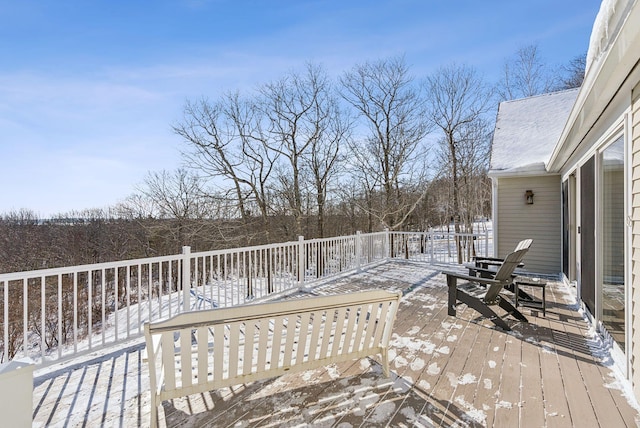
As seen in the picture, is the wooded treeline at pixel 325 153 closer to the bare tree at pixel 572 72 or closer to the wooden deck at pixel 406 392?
the bare tree at pixel 572 72

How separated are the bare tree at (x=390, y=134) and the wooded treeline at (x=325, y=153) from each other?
0.05m

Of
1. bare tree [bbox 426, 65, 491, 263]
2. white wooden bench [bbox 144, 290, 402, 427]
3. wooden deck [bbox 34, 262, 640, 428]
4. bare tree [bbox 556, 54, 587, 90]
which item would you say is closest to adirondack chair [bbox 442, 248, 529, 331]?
wooden deck [bbox 34, 262, 640, 428]

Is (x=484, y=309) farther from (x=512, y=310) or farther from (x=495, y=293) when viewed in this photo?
(x=512, y=310)

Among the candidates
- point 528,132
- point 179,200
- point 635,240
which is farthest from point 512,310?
point 179,200

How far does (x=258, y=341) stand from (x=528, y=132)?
908 cm

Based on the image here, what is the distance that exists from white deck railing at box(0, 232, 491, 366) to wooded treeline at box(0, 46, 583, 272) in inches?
124

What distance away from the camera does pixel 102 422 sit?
2.20 meters

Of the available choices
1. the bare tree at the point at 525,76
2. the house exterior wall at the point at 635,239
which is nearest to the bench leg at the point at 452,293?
the house exterior wall at the point at 635,239

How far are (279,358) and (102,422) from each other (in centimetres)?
122

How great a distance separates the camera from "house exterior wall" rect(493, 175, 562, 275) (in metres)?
7.15

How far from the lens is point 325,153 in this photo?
1498 cm

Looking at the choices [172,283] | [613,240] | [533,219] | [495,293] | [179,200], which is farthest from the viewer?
[179,200]

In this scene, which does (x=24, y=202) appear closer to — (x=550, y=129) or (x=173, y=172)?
(x=173, y=172)

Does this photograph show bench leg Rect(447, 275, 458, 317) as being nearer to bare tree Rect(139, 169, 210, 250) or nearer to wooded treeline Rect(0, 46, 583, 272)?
wooded treeline Rect(0, 46, 583, 272)
